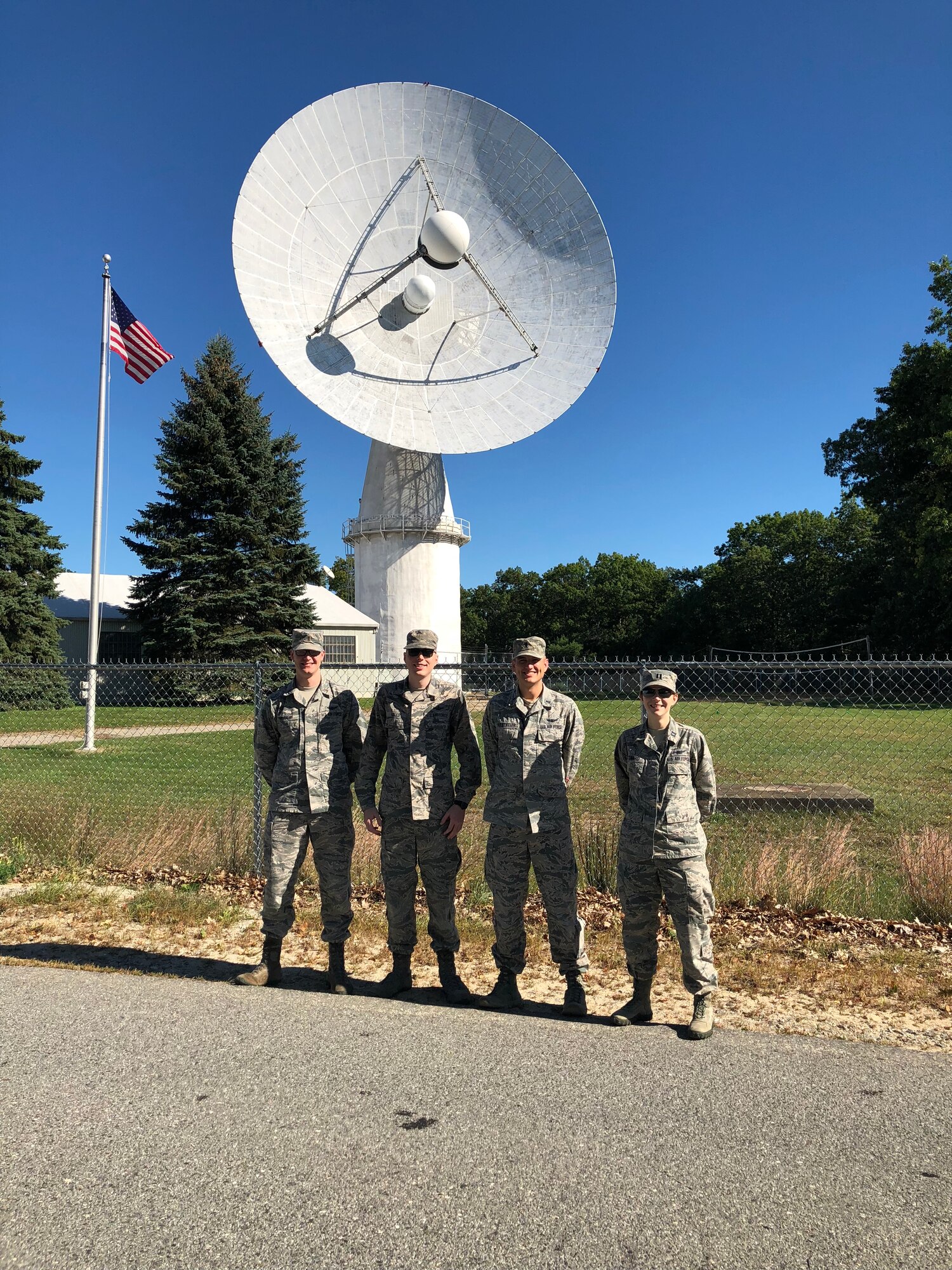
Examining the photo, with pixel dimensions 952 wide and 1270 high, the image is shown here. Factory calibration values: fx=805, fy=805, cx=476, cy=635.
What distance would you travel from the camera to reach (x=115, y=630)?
111 feet

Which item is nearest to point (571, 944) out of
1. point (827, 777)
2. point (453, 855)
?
point (453, 855)

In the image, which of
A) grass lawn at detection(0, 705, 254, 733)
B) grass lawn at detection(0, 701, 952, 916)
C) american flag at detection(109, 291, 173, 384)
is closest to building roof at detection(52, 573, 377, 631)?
grass lawn at detection(0, 705, 254, 733)

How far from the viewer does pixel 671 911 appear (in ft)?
14.1

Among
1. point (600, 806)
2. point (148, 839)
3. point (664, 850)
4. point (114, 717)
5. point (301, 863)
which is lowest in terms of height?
point (600, 806)

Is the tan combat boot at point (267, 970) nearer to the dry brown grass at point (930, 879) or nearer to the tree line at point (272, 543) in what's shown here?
the dry brown grass at point (930, 879)

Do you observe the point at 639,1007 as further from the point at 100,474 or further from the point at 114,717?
the point at 114,717

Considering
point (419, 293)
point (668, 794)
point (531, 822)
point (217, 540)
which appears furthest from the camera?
point (217, 540)

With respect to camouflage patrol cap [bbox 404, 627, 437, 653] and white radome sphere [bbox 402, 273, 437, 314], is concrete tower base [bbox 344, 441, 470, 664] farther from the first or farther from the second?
camouflage patrol cap [bbox 404, 627, 437, 653]

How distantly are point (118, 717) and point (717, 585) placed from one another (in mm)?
49693

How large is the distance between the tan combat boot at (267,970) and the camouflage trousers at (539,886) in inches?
53.1

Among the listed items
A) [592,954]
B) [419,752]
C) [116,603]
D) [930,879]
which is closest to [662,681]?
[419,752]

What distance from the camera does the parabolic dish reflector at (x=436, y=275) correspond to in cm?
2031

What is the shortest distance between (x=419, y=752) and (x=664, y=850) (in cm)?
148

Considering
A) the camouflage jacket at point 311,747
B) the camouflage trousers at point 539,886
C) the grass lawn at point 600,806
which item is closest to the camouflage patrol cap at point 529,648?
the camouflage trousers at point 539,886
